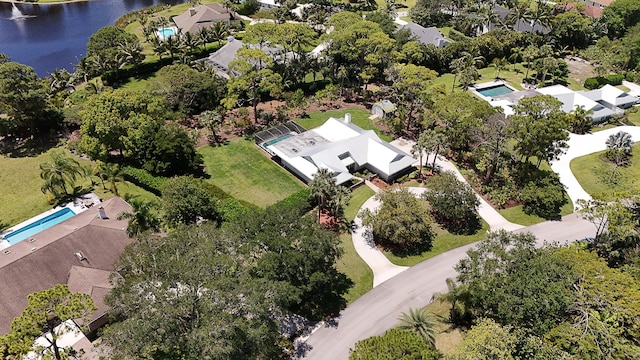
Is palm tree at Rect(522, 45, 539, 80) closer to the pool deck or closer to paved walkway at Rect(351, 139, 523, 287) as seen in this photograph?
paved walkway at Rect(351, 139, 523, 287)

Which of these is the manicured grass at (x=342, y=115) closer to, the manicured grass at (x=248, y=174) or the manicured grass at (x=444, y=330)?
the manicured grass at (x=248, y=174)

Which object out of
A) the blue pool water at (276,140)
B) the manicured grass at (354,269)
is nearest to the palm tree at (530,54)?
the blue pool water at (276,140)

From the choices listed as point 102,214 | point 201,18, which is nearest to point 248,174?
point 102,214

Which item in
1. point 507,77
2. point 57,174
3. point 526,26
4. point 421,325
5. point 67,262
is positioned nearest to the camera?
point 421,325

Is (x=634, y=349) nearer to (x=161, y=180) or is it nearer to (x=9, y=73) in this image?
(x=161, y=180)

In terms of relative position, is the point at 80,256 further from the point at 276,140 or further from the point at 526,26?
the point at 526,26
